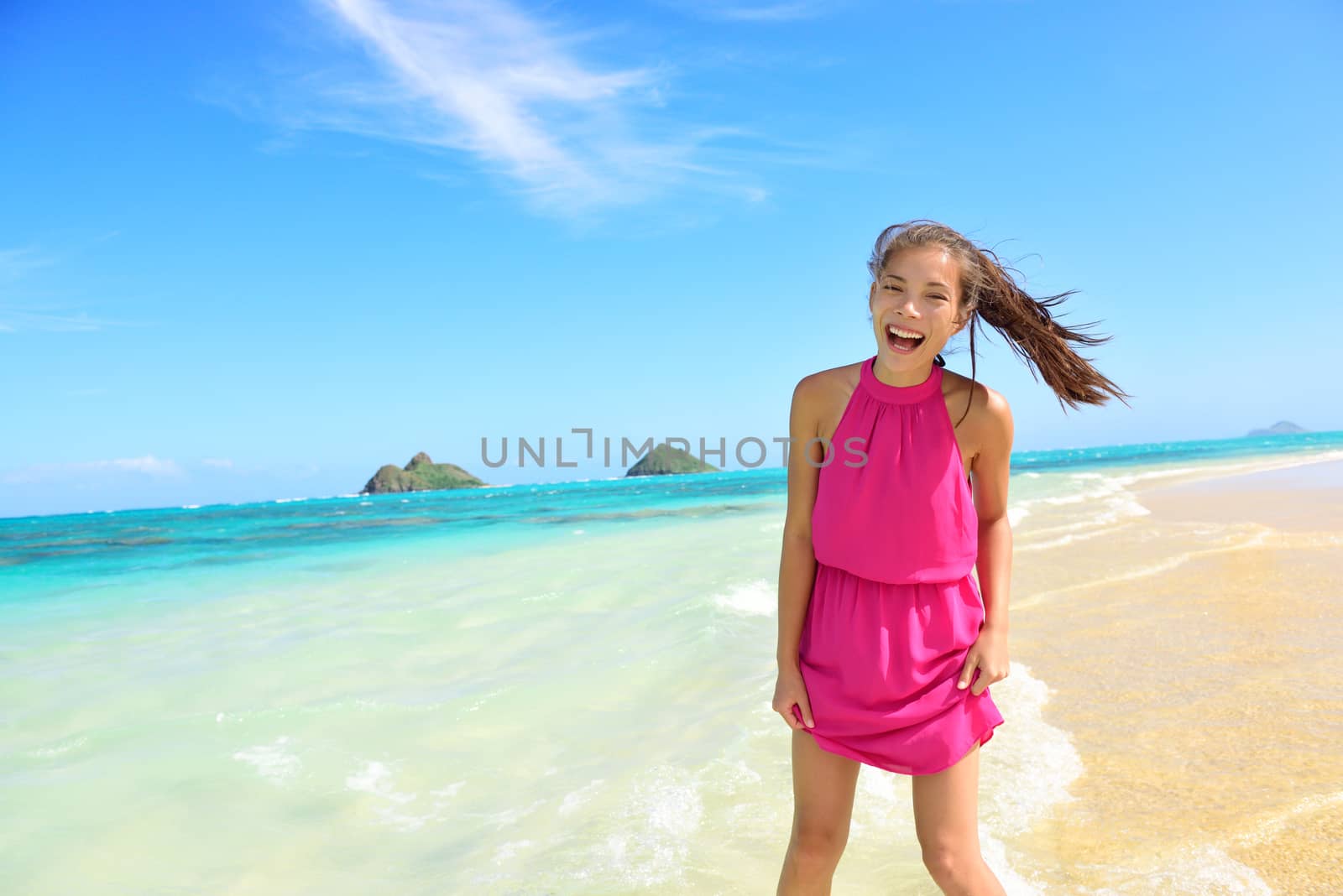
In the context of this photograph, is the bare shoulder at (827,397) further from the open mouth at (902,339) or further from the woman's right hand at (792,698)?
the woman's right hand at (792,698)

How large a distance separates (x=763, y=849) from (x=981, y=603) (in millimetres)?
1313

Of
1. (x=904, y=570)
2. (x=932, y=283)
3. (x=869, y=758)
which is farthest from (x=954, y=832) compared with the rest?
(x=932, y=283)

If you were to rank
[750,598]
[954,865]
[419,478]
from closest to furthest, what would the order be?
[954,865] < [750,598] < [419,478]

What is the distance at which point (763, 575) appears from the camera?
8602 millimetres

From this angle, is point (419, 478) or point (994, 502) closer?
point (994, 502)

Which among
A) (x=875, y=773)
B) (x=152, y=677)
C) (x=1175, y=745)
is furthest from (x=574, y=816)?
(x=152, y=677)

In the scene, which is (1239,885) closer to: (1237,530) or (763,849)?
(763,849)

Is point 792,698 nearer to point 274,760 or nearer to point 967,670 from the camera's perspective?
point 967,670

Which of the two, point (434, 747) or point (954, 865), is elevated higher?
point (954, 865)

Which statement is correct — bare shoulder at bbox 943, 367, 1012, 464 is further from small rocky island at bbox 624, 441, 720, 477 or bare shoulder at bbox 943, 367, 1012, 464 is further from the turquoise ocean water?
small rocky island at bbox 624, 441, 720, 477

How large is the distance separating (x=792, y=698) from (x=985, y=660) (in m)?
0.48

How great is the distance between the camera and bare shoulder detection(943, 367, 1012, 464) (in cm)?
211

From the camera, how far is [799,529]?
221cm

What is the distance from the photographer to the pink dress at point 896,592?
1.99 metres
